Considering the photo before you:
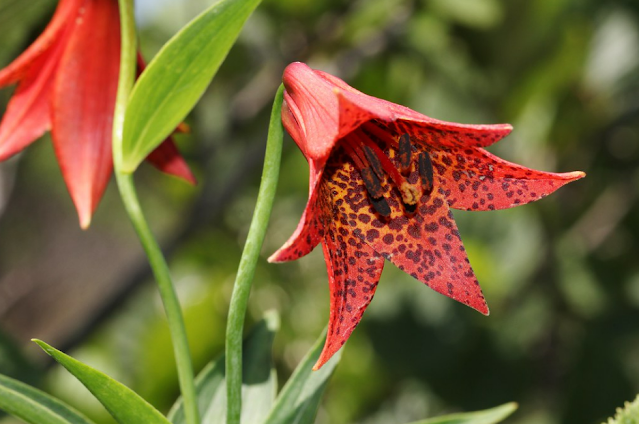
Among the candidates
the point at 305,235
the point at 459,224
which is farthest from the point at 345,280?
the point at 459,224

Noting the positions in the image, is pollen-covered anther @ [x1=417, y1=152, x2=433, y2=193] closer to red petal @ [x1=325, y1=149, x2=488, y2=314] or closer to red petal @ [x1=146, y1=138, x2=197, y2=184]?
red petal @ [x1=325, y1=149, x2=488, y2=314]

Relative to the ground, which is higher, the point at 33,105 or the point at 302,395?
the point at 33,105

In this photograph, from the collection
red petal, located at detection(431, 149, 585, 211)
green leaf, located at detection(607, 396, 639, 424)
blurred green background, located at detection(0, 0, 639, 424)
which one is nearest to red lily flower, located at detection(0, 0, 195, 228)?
red petal, located at detection(431, 149, 585, 211)

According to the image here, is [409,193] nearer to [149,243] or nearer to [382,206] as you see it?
[382,206]

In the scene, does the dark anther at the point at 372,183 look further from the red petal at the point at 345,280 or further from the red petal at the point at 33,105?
the red petal at the point at 33,105

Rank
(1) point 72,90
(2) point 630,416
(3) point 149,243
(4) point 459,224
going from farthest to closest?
(4) point 459,224
(1) point 72,90
(3) point 149,243
(2) point 630,416

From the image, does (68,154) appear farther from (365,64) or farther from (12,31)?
(365,64)

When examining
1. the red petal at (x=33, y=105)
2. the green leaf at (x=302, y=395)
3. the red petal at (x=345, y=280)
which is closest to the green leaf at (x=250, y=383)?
the green leaf at (x=302, y=395)

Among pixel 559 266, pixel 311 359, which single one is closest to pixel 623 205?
pixel 559 266
